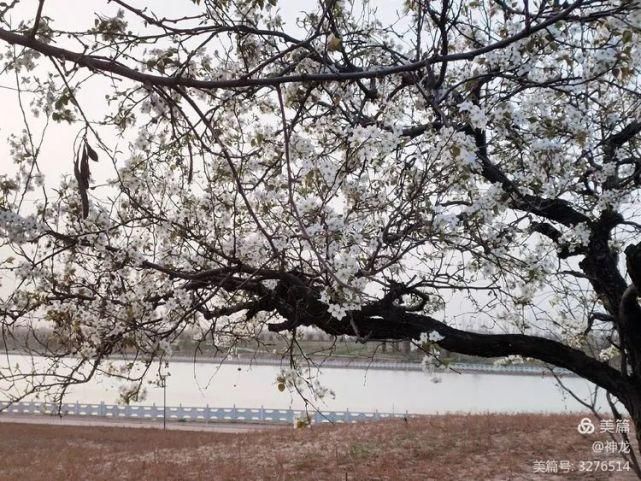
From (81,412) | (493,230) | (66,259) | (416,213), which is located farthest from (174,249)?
(81,412)

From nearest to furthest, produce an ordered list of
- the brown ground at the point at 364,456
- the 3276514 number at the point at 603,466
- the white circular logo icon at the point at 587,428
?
the 3276514 number at the point at 603,466 < the brown ground at the point at 364,456 < the white circular logo icon at the point at 587,428

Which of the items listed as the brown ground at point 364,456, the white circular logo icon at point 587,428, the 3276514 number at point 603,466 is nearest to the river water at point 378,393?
the brown ground at point 364,456

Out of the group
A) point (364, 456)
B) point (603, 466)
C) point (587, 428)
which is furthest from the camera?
point (587, 428)

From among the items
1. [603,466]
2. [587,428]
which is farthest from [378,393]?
[603,466]

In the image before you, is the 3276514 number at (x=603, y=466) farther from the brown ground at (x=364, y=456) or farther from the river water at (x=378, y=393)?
the river water at (x=378, y=393)

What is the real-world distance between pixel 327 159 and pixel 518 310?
201cm

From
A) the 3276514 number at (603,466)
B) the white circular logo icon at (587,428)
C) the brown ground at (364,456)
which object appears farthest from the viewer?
the white circular logo icon at (587,428)

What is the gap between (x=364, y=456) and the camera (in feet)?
25.0

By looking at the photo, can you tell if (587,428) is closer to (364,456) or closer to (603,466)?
(603,466)

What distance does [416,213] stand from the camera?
9.53 feet

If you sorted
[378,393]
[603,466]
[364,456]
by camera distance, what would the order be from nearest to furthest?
1. [603,466]
2. [364,456]
3. [378,393]

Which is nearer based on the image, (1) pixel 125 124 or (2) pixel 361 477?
(1) pixel 125 124

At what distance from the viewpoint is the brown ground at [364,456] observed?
677cm

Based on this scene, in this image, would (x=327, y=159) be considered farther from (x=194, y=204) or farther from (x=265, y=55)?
(x=194, y=204)
